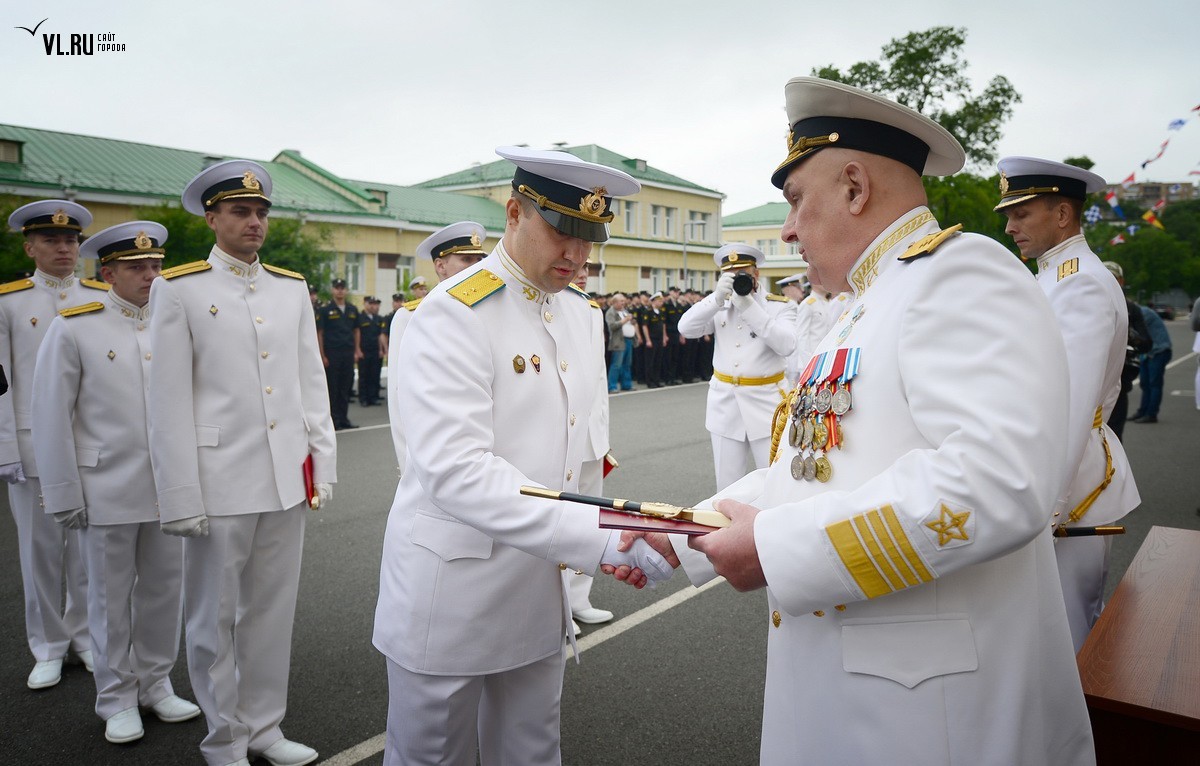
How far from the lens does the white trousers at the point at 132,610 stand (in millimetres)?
3533

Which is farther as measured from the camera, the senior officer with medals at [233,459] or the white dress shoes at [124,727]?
the white dress shoes at [124,727]

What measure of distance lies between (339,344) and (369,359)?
196 centimetres

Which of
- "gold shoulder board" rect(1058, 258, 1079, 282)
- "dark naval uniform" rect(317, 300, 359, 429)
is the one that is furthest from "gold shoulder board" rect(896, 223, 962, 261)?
"dark naval uniform" rect(317, 300, 359, 429)

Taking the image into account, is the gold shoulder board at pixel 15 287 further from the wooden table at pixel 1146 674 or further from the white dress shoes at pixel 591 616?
the wooden table at pixel 1146 674

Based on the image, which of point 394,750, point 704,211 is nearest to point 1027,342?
point 394,750

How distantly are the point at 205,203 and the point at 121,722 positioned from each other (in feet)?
7.51

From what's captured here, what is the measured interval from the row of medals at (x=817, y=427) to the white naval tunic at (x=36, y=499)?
401 centimetres

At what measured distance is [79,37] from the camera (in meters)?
6.10

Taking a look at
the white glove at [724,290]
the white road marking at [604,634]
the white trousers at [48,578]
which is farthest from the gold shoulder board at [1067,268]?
the white trousers at [48,578]

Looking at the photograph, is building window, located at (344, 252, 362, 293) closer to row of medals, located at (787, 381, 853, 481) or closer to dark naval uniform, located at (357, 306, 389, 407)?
dark naval uniform, located at (357, 306, 389, 407)

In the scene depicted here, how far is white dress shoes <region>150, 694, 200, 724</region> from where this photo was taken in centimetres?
359

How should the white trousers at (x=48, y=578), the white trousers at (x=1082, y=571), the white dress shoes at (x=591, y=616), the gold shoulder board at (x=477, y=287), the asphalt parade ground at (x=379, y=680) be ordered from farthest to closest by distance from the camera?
the white dress shoes at (x=591, y=616)
the white trousers at (x=48, y=578)
the asphalt parade ground at (x=379, y=680)
the white trousers at (x=1082, y=571)
the gold shoulder board at (x=477, y=287)

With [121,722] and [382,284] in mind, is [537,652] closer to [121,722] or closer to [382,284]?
[121,722]

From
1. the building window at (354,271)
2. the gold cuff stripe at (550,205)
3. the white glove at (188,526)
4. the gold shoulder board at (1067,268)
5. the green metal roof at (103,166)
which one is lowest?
the white glove at (188,526)
